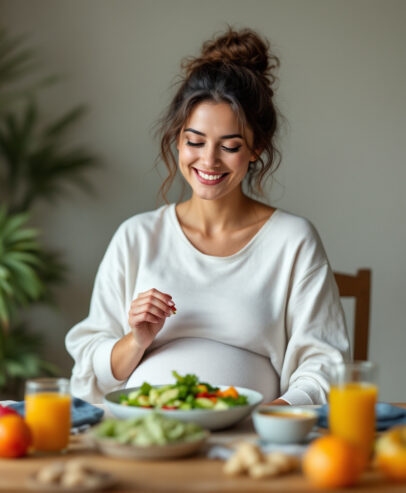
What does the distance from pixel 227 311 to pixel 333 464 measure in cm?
93

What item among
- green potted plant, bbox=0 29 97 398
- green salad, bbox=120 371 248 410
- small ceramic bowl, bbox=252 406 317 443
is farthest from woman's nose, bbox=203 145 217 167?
green potted plant, bbox=0 29 97 398

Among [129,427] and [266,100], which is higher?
[266,100]

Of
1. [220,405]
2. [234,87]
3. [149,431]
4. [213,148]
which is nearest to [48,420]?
[149,431]

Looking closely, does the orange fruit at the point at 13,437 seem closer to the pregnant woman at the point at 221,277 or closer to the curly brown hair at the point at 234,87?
the pregnant woman at the point at 221,277

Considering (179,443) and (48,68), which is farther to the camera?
(48,68)


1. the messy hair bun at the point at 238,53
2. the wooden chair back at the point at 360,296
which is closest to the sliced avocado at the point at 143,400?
the messy hair bun at the point at 238,53

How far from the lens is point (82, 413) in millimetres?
1253

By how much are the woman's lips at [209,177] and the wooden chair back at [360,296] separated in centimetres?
63

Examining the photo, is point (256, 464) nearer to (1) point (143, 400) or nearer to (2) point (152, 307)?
(1) point (143, 400)

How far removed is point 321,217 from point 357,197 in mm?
183

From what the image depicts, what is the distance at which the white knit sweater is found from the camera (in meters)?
1.72

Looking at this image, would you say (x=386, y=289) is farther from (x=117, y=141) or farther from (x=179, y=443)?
(x=179, y=443)

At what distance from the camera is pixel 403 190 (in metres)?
3.27

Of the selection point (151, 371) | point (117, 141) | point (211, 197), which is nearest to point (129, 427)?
point (151, 371)
